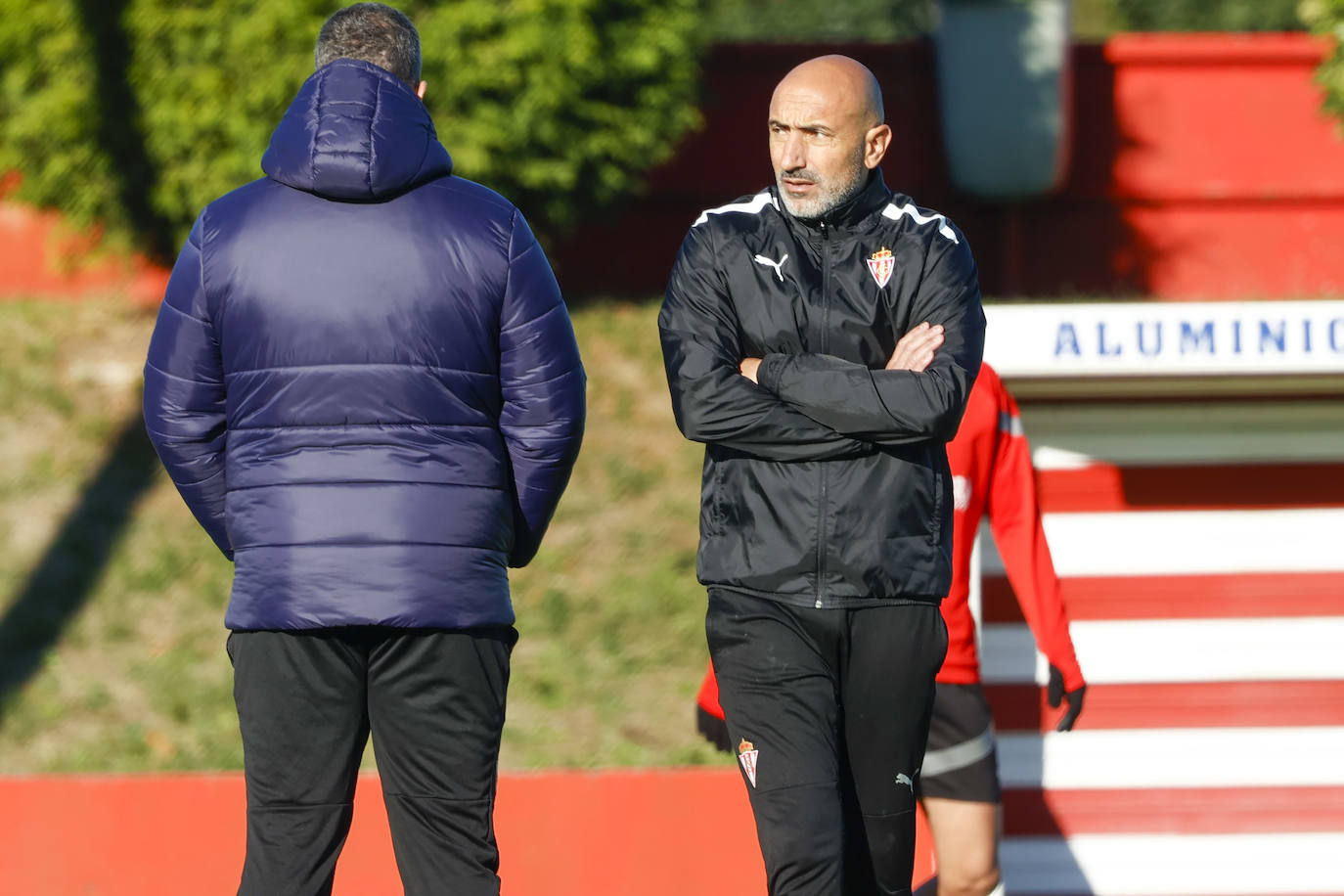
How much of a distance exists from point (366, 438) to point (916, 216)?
4.09ft

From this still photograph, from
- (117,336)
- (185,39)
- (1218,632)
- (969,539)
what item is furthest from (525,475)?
(117,336)

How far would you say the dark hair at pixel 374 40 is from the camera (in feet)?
10.8

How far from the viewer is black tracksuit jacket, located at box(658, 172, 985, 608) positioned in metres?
3.36

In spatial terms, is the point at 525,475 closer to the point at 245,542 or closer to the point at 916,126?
the point at 245,542

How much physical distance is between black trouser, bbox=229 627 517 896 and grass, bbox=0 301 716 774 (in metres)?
3.59

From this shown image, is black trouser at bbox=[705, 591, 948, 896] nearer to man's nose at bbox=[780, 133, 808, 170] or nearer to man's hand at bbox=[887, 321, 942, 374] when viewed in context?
man's hand at bbox=[887, 321, 942, 374]

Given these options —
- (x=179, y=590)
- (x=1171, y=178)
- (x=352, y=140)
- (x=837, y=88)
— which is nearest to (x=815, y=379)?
(x=837, y=88)

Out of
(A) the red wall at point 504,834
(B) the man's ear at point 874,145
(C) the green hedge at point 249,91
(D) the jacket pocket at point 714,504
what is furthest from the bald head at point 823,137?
(C) the green hedge at point 249,91

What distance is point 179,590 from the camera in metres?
8.21

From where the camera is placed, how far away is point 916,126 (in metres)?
12.8

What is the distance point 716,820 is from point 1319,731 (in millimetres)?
1851

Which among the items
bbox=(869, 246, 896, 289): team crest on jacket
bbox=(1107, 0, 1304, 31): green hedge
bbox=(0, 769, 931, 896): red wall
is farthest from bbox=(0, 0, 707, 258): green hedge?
bbox=(1107, 0, 1304, 31): green hedge

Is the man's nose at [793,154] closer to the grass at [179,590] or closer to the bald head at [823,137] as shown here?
the bald head at [823,137]

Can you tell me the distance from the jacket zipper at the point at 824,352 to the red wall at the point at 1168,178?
938 centimetres
